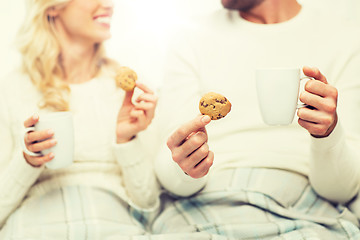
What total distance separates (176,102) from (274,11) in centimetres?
31

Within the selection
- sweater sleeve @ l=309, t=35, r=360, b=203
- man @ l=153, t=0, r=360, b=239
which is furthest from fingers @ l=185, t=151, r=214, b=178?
sweater sleeve @ l=309, t=35, r=360, b=203

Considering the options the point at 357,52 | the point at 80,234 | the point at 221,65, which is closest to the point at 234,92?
the point at 221,65

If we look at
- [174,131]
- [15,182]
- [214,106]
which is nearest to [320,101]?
[214,106]

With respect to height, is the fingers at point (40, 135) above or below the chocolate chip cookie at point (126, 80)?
below

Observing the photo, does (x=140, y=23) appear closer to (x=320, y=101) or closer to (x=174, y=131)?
(x=174, y=131)

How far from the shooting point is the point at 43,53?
3.22 ft

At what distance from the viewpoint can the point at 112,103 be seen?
989 mm

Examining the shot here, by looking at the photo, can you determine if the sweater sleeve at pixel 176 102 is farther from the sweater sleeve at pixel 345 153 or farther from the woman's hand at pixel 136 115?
the sweater sleeve at pixel 345 153

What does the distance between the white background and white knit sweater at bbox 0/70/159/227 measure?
101mm

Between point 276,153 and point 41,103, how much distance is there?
1.87 ft

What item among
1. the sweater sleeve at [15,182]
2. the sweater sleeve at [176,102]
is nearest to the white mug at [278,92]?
the sweater sleeve at [176,102]

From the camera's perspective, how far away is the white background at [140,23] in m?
0.95

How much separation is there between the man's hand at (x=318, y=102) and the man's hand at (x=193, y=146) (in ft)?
0.54

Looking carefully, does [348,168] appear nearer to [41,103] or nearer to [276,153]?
[276,153]
